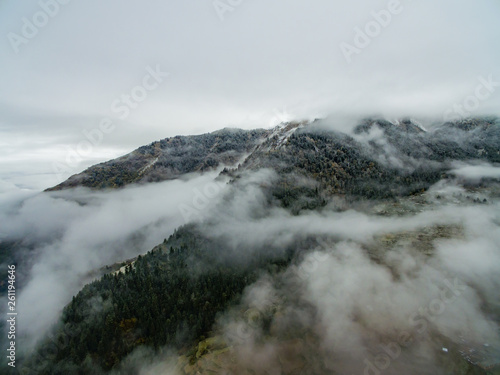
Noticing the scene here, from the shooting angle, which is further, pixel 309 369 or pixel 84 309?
pixel 84 309

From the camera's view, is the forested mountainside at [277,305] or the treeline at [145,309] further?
the treeline at [145,309]

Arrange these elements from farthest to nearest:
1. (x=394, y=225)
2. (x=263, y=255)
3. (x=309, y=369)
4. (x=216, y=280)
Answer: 1. (x=394, y=225)
2. (x=263, y=255)
3. (x=216, y=280)
4. (x=309, y=369)

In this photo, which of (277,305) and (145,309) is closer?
(145,309)

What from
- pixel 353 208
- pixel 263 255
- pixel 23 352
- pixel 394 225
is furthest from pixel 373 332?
pixel 23 352

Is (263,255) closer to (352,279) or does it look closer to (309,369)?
(352,279)

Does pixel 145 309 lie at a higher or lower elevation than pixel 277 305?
higher

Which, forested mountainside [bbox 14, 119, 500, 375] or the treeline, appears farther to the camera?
the treeline

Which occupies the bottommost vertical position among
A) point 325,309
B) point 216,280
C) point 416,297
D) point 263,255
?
point 416,297

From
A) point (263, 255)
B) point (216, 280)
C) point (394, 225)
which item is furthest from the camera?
point (394, 225)

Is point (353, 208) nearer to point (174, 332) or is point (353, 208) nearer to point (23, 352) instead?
point (174, 332)

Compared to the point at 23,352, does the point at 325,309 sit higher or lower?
lower
